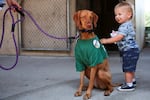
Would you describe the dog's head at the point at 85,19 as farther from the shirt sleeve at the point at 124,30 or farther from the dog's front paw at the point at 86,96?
the dog's front paw at the point at 86,96

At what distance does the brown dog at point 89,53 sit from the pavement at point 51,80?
0.69 ft

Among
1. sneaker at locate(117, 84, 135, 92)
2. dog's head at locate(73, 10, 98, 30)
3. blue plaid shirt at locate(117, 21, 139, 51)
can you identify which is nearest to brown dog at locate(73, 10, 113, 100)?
dog's head at locate(73, 10, 98, 30)

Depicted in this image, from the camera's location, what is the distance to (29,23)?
8.05m

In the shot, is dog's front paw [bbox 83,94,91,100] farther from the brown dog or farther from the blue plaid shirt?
the blue plaid shirt

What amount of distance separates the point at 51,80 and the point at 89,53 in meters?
1.29

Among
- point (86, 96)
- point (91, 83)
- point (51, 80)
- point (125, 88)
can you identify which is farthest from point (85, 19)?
point (51, 80)

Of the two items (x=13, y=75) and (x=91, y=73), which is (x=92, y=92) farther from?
(x=13, y=75)

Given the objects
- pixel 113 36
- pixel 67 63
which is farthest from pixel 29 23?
pixel 113 36

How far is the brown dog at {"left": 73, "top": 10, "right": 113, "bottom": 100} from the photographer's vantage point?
14.1 feet

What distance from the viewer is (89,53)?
432cm

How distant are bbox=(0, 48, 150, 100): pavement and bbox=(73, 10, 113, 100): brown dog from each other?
21 centimetres

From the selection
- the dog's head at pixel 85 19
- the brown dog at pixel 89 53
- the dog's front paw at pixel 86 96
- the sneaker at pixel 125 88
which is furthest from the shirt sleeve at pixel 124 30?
the dog's front paw at pixel 86 96

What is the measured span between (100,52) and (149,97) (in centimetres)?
83

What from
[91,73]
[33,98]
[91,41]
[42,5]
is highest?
[42,5]
